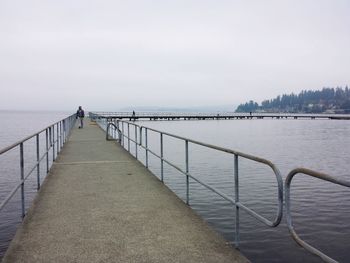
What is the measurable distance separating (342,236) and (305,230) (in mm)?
860

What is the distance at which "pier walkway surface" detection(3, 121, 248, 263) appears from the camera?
4.30m

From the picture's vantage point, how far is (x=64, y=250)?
442cm

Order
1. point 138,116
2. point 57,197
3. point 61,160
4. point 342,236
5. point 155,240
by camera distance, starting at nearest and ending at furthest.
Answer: point 155,240
point 57,197
point 342,236
point 61,160
point 138,116

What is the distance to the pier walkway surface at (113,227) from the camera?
4.30 m

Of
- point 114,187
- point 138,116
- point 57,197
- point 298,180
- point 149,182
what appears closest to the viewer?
point 57,197

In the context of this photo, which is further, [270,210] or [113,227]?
[270,210]

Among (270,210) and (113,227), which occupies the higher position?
(113,227)

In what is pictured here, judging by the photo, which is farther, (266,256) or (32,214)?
(266,256)

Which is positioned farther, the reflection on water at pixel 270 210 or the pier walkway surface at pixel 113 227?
the reflection on water at pixel 270 210

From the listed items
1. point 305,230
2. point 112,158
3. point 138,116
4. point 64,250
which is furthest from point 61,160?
point 138,116

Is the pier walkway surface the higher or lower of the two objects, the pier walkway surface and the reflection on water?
the higher

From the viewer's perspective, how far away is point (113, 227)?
5.25 m

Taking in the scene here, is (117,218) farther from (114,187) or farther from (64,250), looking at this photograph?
(114,187)

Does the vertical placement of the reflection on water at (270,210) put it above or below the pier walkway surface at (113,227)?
below
